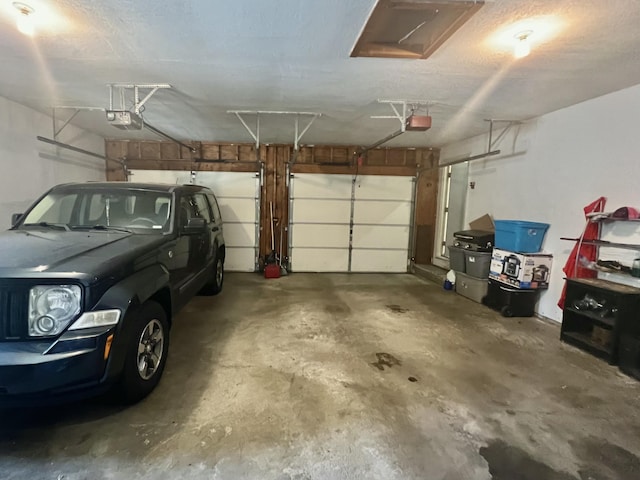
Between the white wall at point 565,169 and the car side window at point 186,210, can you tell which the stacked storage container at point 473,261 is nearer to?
the white wall at point 565,169

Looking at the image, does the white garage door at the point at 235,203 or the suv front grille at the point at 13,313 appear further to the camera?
the white garage door at the point at 235,203

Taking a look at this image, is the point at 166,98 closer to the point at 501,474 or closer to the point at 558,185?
the point at 501,474

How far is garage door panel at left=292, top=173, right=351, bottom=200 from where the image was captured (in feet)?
23.8

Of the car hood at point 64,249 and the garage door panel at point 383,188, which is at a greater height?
the garage door panel at point 383,188

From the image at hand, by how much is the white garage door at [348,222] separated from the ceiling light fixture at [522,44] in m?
4.81

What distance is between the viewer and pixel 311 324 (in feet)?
13.4

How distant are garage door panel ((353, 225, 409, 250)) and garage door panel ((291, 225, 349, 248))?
267 mm

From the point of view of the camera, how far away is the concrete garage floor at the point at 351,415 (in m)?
1.88

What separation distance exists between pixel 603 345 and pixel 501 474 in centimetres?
247

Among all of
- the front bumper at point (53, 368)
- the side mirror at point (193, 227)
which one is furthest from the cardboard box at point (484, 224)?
the front bumper at point (53, 368)

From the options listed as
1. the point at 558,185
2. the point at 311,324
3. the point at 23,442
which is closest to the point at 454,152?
the point at 558,185

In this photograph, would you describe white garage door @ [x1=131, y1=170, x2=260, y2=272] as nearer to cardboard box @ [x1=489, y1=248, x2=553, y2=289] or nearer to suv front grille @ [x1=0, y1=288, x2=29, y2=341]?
cardboard box @ [x1=489, y1=248, x2=553, y2=289]

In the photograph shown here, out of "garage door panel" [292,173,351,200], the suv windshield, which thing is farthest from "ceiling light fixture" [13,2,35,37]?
"garage door panel" [292,173,351,200]

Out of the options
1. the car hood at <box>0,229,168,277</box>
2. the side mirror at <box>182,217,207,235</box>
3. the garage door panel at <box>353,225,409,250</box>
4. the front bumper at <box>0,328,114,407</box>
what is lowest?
the front bumper at <box>0,328,114,407</box>
